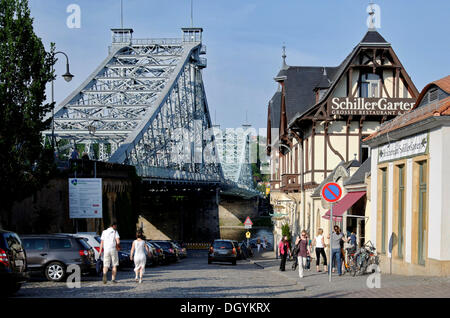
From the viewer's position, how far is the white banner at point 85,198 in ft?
111

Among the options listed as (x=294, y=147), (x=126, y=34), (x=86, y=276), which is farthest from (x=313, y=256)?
A: (x=126, y=34)

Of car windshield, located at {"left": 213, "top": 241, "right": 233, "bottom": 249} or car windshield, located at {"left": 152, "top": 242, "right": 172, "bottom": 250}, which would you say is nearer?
car windshield, located at {"left": 213, "top": 241, "right": 233, "bottom": 249}

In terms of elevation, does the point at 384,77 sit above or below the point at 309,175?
above

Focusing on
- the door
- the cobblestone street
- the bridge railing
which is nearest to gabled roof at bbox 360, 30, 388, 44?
the cobblestone street

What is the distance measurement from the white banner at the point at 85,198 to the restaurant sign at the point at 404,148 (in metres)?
16.4

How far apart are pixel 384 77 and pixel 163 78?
4753 centimetres

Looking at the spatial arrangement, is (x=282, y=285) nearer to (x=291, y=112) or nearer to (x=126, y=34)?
(x=291, y=112)

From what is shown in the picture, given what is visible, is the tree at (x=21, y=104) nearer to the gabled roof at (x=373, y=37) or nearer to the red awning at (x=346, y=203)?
the red awning at (x=346, y=203)

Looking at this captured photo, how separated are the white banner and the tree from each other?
238 inches

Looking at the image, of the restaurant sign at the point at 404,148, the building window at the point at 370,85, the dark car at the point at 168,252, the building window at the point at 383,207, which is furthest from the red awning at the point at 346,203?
the dark car at the point at 168,252

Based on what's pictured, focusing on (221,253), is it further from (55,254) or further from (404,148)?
(404,148)

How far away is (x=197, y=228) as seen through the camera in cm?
8681

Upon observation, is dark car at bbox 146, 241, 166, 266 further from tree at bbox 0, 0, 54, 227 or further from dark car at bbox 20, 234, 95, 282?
dark car at bbox 20, 234, 95, 282

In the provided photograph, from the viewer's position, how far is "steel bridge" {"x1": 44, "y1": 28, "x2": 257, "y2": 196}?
202ft
